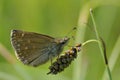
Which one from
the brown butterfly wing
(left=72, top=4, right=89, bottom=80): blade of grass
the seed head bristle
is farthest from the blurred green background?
the seed head bristle

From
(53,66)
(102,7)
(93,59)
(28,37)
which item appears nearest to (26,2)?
(102,7)

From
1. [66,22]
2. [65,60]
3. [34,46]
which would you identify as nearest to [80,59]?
[34,46]

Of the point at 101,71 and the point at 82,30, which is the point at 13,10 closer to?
the point at 101,71

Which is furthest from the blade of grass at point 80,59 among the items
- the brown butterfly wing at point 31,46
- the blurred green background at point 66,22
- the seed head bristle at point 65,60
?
the seed head bristle at point 65,60

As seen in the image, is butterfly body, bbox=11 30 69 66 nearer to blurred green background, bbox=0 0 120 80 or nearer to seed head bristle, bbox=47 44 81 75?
seed head bristle, bbox=47 44 81 75

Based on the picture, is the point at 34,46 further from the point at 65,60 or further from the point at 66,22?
the point at 66,22

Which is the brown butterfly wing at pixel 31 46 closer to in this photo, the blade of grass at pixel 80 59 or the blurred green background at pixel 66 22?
the blade of grass at pixel 80 59
